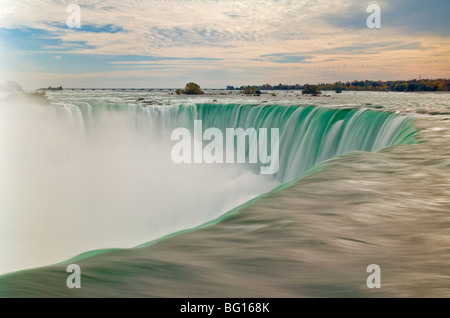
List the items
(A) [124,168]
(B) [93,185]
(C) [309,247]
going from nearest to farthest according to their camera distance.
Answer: (C) [309,247] → (B) [93,185] → (A) [124,168]

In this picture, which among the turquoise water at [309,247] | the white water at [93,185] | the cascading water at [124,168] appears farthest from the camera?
the white water at [93,185]

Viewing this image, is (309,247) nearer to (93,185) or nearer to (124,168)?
(93,185)

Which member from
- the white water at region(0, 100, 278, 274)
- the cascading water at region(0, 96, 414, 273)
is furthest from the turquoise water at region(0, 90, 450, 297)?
the white water at region(0, 100, 278, 274)

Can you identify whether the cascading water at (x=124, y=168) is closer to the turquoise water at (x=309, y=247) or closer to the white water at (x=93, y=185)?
the white water at (x=93, y=185)

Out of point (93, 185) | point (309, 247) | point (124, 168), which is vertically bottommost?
point (93, 185)

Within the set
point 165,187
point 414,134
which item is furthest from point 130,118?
point 414,134

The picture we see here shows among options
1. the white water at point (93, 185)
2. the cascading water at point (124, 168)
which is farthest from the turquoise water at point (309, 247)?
the white water at point (93, 185)

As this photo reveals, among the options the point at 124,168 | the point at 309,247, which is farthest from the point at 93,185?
the point at 309,247

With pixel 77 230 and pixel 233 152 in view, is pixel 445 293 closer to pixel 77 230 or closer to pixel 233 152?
pixel 77 230

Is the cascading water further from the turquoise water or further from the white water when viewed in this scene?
the turquoise water
